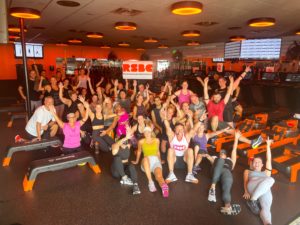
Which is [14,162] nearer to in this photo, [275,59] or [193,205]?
[193,205]

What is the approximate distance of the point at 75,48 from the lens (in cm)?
1454

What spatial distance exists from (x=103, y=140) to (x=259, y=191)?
3.03 meters

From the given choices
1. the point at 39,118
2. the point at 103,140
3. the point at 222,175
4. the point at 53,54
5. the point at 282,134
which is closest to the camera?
the point at 222,175

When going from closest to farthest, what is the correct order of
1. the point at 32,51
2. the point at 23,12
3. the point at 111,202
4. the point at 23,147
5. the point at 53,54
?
the point at 111,202
the point at 23,147
the point at 23,12
the point at 32,51
the point at 53,54

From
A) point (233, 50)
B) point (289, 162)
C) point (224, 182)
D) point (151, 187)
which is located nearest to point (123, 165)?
point (151, 187)

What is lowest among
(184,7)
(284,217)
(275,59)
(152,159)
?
(284,217)

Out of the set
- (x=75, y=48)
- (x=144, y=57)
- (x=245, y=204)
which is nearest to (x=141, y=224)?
(x=245, y=204)

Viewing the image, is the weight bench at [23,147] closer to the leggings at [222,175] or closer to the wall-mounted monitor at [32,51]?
the leggings at [222,175]

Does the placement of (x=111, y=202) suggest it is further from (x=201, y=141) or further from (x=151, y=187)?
(x=201, y=141)

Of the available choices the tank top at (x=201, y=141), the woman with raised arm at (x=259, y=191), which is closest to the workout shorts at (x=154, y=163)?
the tank top at (x=201, y=141)

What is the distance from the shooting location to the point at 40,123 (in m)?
4.52

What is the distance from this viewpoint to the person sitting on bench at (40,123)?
14.7 feet

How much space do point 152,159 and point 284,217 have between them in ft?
5.97

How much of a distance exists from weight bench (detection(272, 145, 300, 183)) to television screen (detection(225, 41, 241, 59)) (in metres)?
6.63
